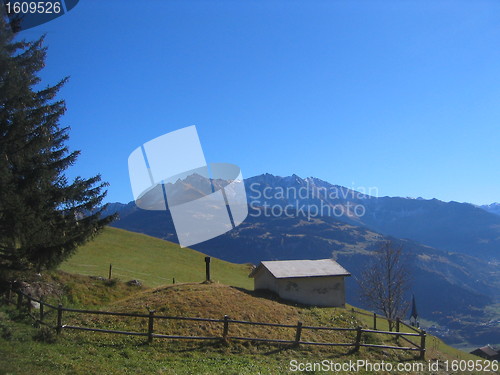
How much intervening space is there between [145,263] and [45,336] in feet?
114

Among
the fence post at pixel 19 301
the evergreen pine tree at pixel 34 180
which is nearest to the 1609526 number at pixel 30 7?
the evergreen pine tree at pixel 34 180

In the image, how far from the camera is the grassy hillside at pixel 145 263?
4278 centimetres

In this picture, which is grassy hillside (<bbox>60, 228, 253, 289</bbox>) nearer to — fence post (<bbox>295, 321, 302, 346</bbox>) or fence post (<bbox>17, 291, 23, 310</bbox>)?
→ fence post (<bbox>17, 291, 23, 310</bbox>)

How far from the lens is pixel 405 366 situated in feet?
78.0

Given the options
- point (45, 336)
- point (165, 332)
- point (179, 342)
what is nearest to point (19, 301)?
point (45, 336)

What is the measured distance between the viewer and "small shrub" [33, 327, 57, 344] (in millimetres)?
17656

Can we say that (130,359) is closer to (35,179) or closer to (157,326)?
(157,326)

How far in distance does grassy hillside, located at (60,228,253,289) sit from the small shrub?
64.9ft

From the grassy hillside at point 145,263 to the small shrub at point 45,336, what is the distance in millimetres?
19767

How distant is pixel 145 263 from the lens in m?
52.2

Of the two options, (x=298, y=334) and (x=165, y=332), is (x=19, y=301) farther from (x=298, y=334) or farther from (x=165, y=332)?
(x=298, y=334)

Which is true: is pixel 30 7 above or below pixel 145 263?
above

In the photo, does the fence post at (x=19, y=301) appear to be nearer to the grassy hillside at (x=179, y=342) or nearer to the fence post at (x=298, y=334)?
the grassy hillside at (x=179, y=342)

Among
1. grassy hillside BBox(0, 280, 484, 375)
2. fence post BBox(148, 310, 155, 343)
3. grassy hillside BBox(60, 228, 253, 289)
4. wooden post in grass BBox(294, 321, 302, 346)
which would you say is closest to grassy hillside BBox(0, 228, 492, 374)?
grassy hillside BBox(0, 280, 484, 375)
